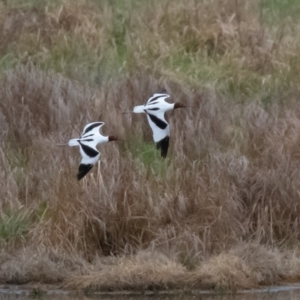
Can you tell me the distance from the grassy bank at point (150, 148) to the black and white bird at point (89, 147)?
0.81 meters

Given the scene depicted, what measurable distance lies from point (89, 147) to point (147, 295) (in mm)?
1253

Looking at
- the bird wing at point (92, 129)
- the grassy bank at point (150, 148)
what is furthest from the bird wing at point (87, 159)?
the grassy bank at point (150, 148)

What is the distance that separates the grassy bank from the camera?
10438 mm

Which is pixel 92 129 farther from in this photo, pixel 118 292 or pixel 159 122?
pixel 118 292

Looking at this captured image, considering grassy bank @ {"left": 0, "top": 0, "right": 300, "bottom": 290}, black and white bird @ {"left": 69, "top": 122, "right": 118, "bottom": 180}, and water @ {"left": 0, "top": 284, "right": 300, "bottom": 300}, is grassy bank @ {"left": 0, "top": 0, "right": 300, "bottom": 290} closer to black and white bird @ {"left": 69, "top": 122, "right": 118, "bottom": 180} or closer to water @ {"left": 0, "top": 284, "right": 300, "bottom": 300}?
water @ {"left": 0, "top": 284, "right": 300, "bottom": 300}

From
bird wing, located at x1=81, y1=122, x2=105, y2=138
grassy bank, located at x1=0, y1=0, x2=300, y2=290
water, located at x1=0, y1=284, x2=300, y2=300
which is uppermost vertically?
bird wing, located at x1=81, y1=122, x2=105, y2=138

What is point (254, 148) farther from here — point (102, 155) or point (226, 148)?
point (102, 155)

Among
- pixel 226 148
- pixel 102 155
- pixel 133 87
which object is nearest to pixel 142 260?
pixel 102 155

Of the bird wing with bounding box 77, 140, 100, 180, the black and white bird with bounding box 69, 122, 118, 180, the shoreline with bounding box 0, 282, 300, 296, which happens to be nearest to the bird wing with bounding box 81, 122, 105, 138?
the black and white bird with bounding box 69, 122, 118, 180

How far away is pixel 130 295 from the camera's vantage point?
1012 centimetres

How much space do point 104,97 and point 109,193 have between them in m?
2.42

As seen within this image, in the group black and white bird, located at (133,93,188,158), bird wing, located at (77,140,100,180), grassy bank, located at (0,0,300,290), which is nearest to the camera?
bird wing, located at (77,140,100,180)

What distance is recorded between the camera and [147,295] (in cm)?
1014

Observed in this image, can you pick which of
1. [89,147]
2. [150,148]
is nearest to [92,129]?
[89,147]
